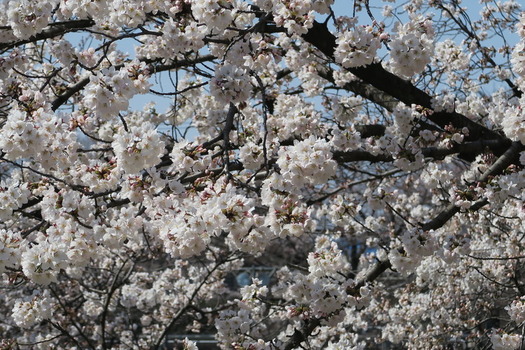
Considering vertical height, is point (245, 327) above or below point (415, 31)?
below

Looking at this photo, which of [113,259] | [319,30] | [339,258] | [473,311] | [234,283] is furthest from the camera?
[234,283]

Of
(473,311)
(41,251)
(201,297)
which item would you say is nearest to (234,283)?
(201,297)

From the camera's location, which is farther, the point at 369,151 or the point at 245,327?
the point at 369,151

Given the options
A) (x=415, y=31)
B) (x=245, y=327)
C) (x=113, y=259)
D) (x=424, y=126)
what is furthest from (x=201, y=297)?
(x=415, y=31)

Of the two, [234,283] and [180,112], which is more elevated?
[234,283]

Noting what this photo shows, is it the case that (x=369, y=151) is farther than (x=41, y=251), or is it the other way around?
(x=369, y=151)

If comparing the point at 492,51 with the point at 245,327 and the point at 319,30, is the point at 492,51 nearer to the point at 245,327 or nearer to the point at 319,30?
the point at 319,30

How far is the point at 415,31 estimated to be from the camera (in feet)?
15.8

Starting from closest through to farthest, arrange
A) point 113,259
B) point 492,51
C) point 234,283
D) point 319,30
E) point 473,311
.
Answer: point 319,30 < point 492,51 < point 473,311 < point 113,259 < point 234,283

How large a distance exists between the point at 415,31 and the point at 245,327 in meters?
2.62

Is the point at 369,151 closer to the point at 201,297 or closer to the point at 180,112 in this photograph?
the point at 180,112

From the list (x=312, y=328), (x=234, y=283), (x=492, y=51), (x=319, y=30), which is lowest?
(x=312, y=328)

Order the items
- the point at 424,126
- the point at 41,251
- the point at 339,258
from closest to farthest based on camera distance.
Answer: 1. the point at 41,251
2. the point at 339,258
3. the point at 424,126

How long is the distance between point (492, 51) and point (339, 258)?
14.2ft
